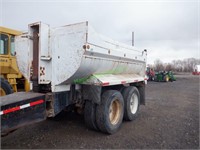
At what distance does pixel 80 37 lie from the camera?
3.74 meters

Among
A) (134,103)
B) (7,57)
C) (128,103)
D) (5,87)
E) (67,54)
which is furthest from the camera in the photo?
(7,57)

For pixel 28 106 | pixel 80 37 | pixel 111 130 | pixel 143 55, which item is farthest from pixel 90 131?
pixel 143 55

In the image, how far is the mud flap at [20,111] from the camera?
10.1 ft

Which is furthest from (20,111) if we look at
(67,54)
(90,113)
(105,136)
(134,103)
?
(134,103)

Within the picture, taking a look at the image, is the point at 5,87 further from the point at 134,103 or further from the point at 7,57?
the point at 134,103

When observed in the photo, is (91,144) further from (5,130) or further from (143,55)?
(143,55)

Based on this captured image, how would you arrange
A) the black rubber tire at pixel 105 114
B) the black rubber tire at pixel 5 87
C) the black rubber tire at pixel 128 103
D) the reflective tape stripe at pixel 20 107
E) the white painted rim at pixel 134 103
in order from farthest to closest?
1. the white painted rim at pixel 134 103
2. the black rubber tire at pixel 5 87
3. the black rubber tire at pixel 128 103
4. the black rubber tire at pixel 105 114
5. the reflective tape stripe at pixel 20 107

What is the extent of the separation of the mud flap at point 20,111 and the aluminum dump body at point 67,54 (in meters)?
0.60

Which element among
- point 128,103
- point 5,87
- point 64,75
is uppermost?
point 64,75

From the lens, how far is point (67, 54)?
3840mm

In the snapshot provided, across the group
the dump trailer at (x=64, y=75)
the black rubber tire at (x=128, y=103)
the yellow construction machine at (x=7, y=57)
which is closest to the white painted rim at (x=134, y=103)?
the black rubber tire at (x=128, y=103)

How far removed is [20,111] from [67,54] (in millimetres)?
1374

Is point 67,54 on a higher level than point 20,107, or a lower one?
higher

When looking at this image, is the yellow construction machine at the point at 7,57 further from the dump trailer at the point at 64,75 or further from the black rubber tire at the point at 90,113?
the black rubber tire at the point at 90,113
